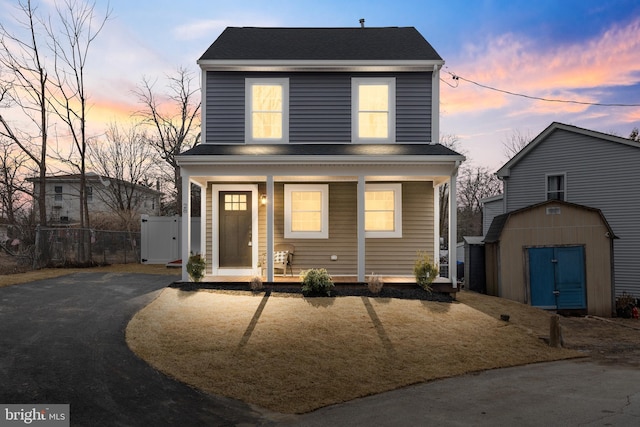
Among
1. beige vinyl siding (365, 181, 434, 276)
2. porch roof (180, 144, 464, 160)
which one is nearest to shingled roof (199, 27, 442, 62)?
porch roof (180, 144, 464, 160)

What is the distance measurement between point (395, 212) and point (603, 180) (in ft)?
30.5

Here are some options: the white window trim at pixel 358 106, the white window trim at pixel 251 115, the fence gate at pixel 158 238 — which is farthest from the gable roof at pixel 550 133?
the fence gate at pixel 158 238

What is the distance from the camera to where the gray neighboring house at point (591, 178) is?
15.1m

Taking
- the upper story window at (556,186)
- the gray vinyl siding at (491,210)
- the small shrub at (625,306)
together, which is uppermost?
the upper story window at (556,186)

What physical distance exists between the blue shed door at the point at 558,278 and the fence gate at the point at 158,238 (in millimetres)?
15310

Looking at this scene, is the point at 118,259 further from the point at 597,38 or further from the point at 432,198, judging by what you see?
the point at 597,38

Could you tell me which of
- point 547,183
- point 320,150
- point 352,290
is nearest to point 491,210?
point 547,183

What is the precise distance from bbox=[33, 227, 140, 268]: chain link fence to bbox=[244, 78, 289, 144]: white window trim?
29.8 feet

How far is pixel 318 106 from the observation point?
40.9 ft

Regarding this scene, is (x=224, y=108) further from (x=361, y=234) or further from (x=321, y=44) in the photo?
(x=361, y=234)

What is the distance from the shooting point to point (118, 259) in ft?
61.2

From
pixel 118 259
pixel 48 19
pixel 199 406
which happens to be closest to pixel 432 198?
pixel 199 406

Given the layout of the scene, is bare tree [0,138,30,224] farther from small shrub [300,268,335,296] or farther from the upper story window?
the upper story window

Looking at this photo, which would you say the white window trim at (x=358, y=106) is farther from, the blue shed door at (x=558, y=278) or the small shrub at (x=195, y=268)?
the blue shed door at (x=558, y=278)
